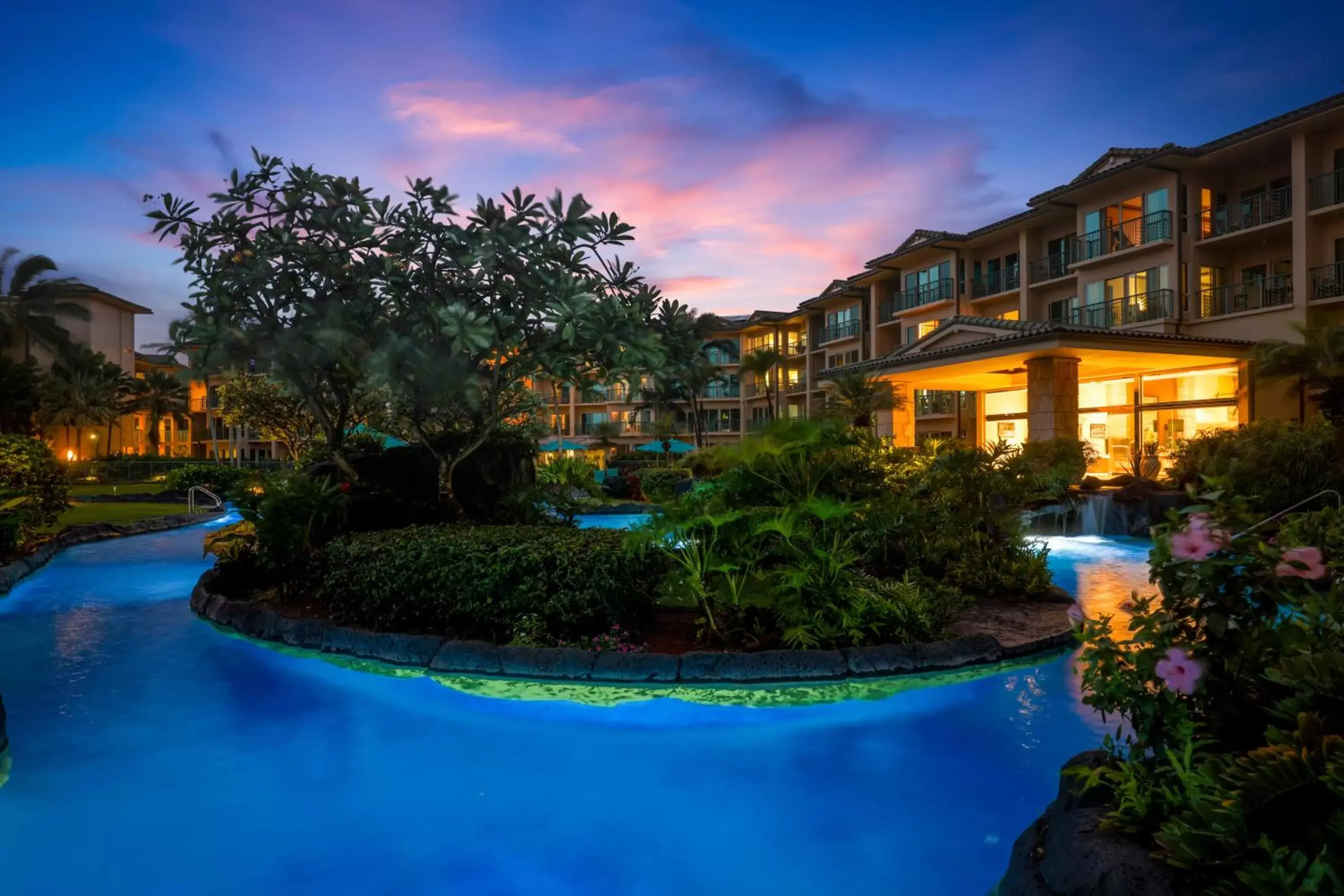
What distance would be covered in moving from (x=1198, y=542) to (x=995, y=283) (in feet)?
118

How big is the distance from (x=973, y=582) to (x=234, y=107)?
1441 centimetres

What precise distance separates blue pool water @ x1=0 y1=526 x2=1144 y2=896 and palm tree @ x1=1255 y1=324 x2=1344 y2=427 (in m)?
17.9

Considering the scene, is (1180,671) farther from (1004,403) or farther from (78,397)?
(78,397)

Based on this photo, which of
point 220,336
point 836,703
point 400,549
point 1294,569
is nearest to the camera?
point 1294,569

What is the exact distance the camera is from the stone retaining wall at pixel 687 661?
23.2ft

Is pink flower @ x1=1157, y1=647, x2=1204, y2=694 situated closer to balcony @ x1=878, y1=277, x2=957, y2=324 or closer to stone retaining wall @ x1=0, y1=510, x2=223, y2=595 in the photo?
stone retaining wall @ x1=0, y1=510, x2=223, y2=595

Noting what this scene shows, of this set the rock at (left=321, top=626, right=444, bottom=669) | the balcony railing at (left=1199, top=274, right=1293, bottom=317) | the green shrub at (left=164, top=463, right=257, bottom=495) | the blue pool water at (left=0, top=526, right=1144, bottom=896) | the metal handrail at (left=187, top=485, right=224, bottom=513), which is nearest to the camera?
the blue pool water at (left=0, top=526, right=1144, bottom=896)

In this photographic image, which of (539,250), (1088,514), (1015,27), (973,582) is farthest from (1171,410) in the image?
(539,250)

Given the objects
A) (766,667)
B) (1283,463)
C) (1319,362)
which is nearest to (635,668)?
(766,667)

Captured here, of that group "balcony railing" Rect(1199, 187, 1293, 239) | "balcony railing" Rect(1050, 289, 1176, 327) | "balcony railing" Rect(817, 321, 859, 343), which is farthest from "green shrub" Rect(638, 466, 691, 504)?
"balcony railing" Rect(817, 321, 859, 343)

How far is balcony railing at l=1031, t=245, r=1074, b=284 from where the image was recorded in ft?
103

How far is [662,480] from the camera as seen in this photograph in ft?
88.3

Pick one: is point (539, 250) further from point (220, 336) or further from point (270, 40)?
point (270, 40)

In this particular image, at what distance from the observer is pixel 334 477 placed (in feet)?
39.0
